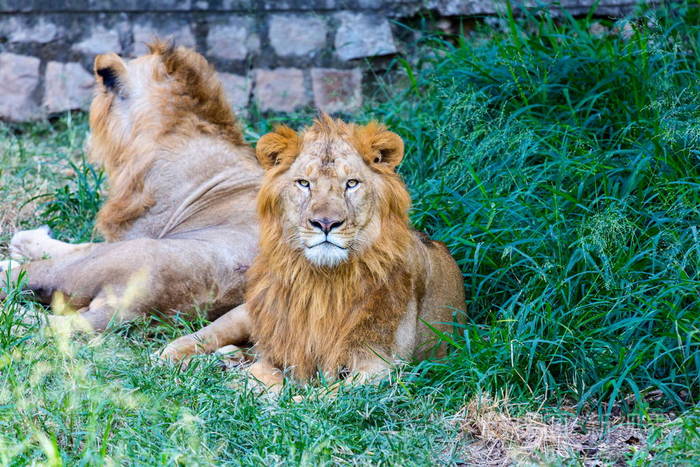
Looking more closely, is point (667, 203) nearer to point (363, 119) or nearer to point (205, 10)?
point (363, 119)

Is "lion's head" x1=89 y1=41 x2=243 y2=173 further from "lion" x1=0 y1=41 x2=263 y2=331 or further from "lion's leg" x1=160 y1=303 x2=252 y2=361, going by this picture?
"lion's leg" x1=160 y1=303 x2=252 y2=361

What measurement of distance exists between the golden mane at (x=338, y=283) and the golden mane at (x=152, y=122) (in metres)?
1.42

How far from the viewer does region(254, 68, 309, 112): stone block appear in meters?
7.14

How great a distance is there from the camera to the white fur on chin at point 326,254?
13.0 feet

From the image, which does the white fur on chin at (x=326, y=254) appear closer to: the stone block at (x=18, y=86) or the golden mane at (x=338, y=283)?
the golden mane at (x=338, y=283)

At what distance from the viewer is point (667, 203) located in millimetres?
4805

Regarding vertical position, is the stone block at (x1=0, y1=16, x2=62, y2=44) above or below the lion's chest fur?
above

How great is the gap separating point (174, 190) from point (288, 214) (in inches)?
60.8

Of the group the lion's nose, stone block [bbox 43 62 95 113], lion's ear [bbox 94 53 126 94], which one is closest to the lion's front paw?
lion's ear [bbox 94 53 126 94]

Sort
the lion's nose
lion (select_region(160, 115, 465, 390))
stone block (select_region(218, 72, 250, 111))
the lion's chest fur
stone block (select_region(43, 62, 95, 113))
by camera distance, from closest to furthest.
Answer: the lion's nose → lion (select_region(160, 115, 465, 390)) → the lion's chest fur → stone block (select_region(218, 72, 250, 111)) → stone block (select_region(43, 62, 95, 113))

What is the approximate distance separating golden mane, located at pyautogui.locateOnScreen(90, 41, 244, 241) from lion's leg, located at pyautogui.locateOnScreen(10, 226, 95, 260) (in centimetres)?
A: 35

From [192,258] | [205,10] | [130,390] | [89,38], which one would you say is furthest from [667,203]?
[89,38]

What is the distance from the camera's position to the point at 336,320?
13.6 feet

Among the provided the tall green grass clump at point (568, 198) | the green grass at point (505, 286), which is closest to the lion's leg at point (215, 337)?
the green grass at point (505, 286)
